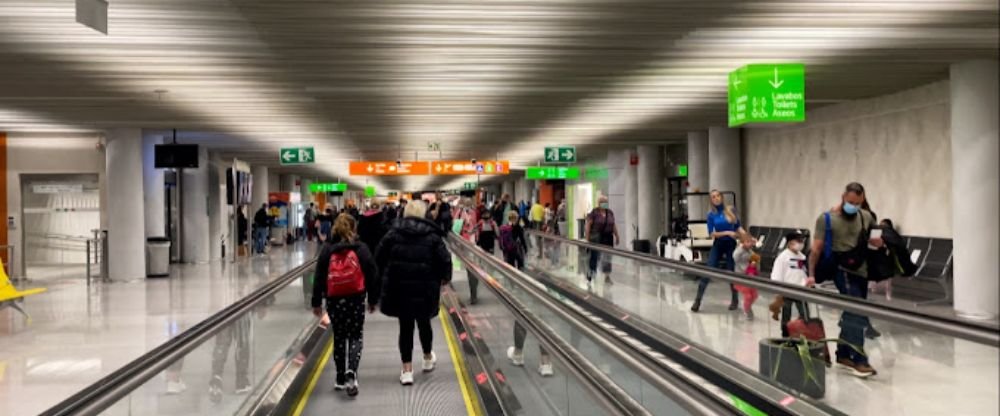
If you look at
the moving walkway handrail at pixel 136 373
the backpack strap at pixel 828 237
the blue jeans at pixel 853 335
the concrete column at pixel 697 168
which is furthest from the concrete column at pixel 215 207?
the blue jeans at pixel 853 335

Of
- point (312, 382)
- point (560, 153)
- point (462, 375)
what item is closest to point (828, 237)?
point (462, 375)

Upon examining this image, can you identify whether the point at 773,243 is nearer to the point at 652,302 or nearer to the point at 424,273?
the point at 652,302

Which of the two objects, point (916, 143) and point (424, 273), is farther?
point (916, 143)

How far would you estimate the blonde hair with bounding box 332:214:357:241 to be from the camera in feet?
24.1

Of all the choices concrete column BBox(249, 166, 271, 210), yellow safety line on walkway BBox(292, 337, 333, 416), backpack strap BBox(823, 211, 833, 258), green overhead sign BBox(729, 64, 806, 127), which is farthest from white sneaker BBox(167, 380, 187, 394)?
concrete column BBox(249, 166, 271, 210)

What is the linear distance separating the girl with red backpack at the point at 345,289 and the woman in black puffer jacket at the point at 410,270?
0.16 m

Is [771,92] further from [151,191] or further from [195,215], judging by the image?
[195,215]

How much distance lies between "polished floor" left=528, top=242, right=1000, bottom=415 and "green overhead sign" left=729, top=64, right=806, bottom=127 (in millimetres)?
3298

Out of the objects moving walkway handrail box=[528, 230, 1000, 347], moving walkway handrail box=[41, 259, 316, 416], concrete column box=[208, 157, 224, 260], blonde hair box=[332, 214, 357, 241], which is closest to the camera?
moving walkway handrail box=[41, 259, 316, 416]

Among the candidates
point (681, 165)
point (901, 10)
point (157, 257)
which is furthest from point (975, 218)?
point (157, 257)

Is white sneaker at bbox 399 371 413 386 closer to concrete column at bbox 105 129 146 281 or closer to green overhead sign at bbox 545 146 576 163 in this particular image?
concrete column at bbox 105 129 146 281

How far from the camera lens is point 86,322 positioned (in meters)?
12.5

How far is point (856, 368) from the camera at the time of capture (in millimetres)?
6055

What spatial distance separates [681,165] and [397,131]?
9.85 m
